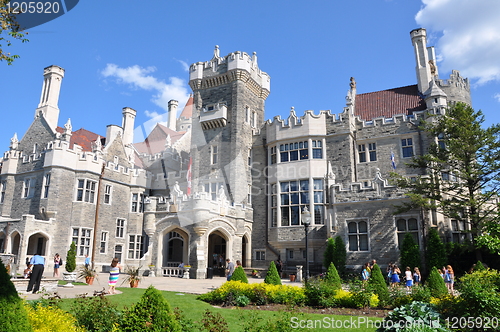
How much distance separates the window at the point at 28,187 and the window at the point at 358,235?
22.4m

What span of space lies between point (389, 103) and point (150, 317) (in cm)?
2943

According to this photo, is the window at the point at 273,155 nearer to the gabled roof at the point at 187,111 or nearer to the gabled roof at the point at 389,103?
the gabled roof at the point at 389,103

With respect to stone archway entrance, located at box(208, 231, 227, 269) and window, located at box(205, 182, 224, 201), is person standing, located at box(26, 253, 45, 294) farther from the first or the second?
stone archway entrance, located at box(208, 231, 227, 269)

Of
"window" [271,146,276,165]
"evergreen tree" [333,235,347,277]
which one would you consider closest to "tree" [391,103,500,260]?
"evergreen tree" [333,235,347,277]

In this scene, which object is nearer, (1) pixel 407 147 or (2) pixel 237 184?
(1) pixel 407 147

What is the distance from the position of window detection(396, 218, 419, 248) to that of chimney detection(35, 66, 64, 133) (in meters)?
26.4

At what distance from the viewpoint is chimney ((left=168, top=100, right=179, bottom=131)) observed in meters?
56.5

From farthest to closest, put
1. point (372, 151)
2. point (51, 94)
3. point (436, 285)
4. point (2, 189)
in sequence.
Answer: point (51, 94) < point (2, 189) < point (372, 151) < point (436, 285)

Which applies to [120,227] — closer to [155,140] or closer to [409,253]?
[155,140]

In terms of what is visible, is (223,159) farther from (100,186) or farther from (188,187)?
(100,186)

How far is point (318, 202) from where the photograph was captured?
27.5 m

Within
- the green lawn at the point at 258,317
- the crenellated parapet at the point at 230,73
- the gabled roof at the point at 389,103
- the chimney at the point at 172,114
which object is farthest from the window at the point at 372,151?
the chimney at the point at 172,114

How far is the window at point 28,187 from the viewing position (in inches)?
1103

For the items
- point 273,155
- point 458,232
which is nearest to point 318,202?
point 273,155
